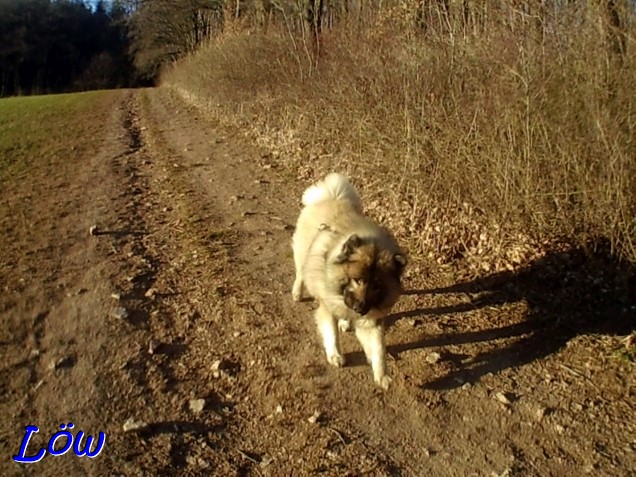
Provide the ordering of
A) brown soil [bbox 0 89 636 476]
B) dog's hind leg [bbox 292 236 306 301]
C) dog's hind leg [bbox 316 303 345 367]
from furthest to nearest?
dog's hind leg [bbox 292 236 306 301] < dog's hind leg [bbox 316 303 345 367] < brown soil [bbox 0 89 636 476]

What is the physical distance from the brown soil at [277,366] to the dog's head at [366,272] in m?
0.73

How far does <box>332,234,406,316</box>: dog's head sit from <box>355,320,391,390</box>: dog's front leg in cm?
20

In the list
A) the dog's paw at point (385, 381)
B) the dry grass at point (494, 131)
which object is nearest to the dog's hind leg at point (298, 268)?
the dog's paw at point (385, 381)

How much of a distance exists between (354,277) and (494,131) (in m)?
2.74

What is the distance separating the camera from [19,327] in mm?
4477

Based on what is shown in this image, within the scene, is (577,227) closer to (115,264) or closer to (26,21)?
(115,264)

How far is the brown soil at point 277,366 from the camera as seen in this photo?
11.2 ft

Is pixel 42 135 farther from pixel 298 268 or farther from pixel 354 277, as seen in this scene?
pixel 354 277

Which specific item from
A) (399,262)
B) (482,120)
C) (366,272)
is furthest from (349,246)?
(482,120)

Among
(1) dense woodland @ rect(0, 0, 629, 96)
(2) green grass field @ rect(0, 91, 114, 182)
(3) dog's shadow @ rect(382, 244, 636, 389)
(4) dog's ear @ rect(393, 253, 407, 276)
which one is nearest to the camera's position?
(4) dog's ear @ rect(393, 253, 407, 276)

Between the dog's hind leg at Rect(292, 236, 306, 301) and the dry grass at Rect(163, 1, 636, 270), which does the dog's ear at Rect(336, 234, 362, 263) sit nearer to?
the dog's hind leg at Rect(292, 236, 306, 301)

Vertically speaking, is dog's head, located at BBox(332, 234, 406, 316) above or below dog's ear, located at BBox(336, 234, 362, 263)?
below

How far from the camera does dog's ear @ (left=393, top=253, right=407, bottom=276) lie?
3.83 metres

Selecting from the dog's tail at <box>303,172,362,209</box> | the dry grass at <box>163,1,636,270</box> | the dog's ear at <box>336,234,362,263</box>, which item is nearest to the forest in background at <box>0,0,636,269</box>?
the dry grass at <box>163,1,636,270</box>
